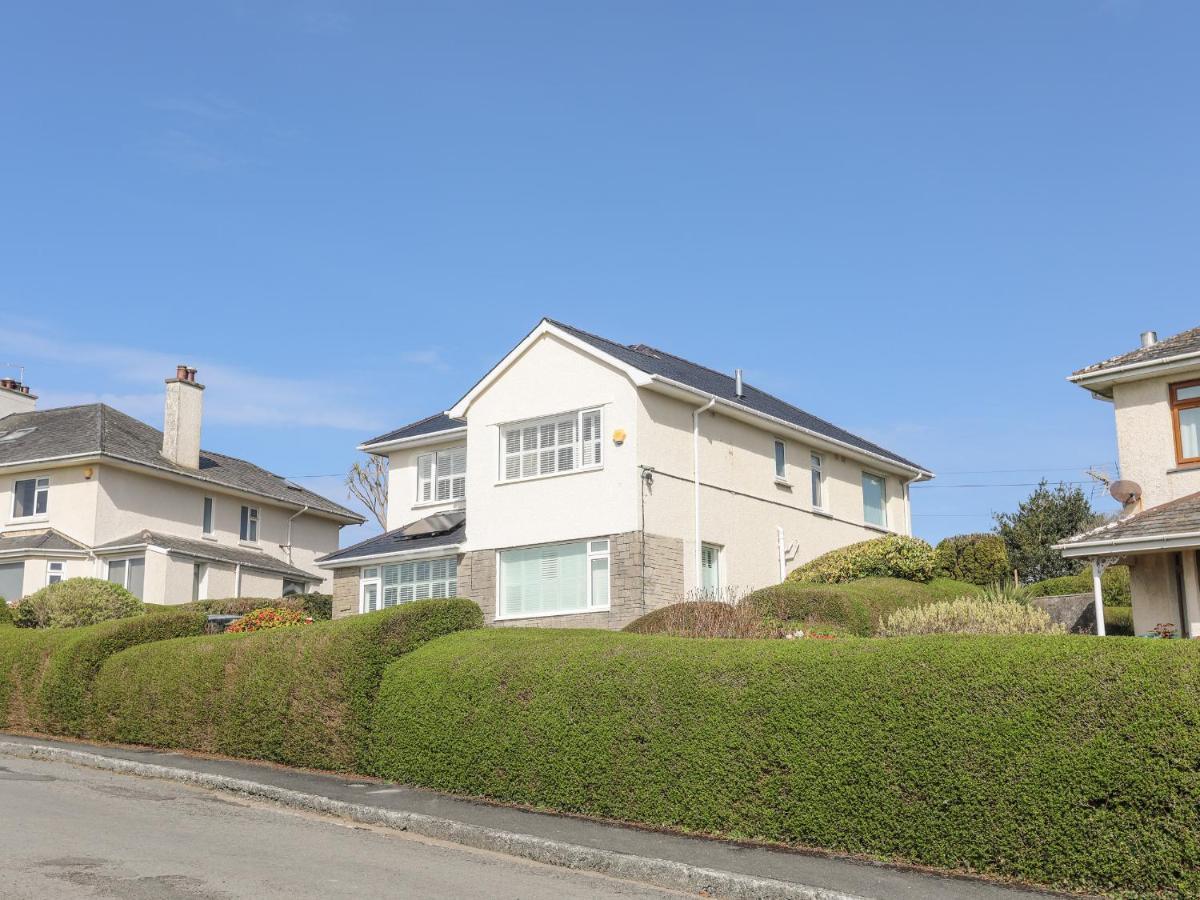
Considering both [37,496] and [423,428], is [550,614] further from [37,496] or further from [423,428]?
[37,496]

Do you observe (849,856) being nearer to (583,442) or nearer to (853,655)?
(853,655)

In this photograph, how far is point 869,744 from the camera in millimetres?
10648

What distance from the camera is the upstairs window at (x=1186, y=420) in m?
20.7

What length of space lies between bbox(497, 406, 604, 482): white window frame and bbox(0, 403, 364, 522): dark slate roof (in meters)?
16.2

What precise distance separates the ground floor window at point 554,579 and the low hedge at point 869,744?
437 inches

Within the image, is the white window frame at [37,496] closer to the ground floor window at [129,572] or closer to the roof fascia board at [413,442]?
the ground floor window at [129,572]

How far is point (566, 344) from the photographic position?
1049 inches

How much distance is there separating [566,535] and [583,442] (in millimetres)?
2015

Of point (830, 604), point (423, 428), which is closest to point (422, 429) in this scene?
point (423, 428)

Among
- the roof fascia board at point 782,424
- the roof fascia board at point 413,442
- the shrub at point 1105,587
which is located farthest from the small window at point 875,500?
the roof fascia board at point 413,442

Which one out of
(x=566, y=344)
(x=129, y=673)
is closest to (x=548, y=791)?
(x=129, y=673)

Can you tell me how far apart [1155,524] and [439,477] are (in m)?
18.0

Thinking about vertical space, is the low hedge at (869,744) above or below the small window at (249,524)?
below

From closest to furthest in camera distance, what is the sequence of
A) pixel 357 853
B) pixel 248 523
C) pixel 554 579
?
pixel 357 853
pixel 554 579
pixel 248 523
